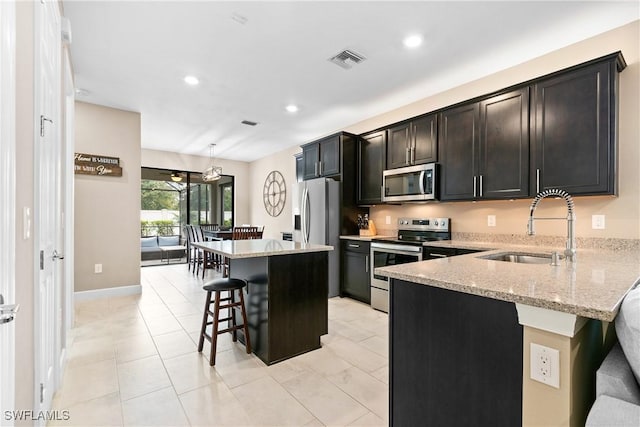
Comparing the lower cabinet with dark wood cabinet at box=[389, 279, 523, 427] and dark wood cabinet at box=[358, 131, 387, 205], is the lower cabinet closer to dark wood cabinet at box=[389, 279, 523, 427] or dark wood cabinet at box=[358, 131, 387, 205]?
dark wood cabinet at box=[358, 131, 387, 205]

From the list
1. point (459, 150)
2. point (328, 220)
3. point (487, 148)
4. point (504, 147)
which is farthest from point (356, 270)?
point (504, 147)

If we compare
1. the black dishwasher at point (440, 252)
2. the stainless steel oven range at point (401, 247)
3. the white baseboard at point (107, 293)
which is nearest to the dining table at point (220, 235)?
the white baseboard at point (107, 293)

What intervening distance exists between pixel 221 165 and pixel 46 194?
6517mm

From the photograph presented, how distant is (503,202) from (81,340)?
4.40 metres

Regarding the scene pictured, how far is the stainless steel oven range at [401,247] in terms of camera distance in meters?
3.55

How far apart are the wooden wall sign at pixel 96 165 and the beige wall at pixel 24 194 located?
134 inches

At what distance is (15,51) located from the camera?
1090 mm

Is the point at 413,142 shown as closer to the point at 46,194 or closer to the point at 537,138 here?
the point at 537,138

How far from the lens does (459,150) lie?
335cm

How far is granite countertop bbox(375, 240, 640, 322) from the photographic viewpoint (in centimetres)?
90

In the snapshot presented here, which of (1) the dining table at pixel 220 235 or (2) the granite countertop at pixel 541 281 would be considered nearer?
(2) the granite countertop at pixel 541 281

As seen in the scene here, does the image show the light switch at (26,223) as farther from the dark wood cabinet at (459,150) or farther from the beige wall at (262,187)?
the beige wall at (262,187)

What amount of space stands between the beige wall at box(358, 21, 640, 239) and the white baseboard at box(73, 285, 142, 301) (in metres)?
4.42

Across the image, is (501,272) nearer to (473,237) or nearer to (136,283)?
(473,237)
